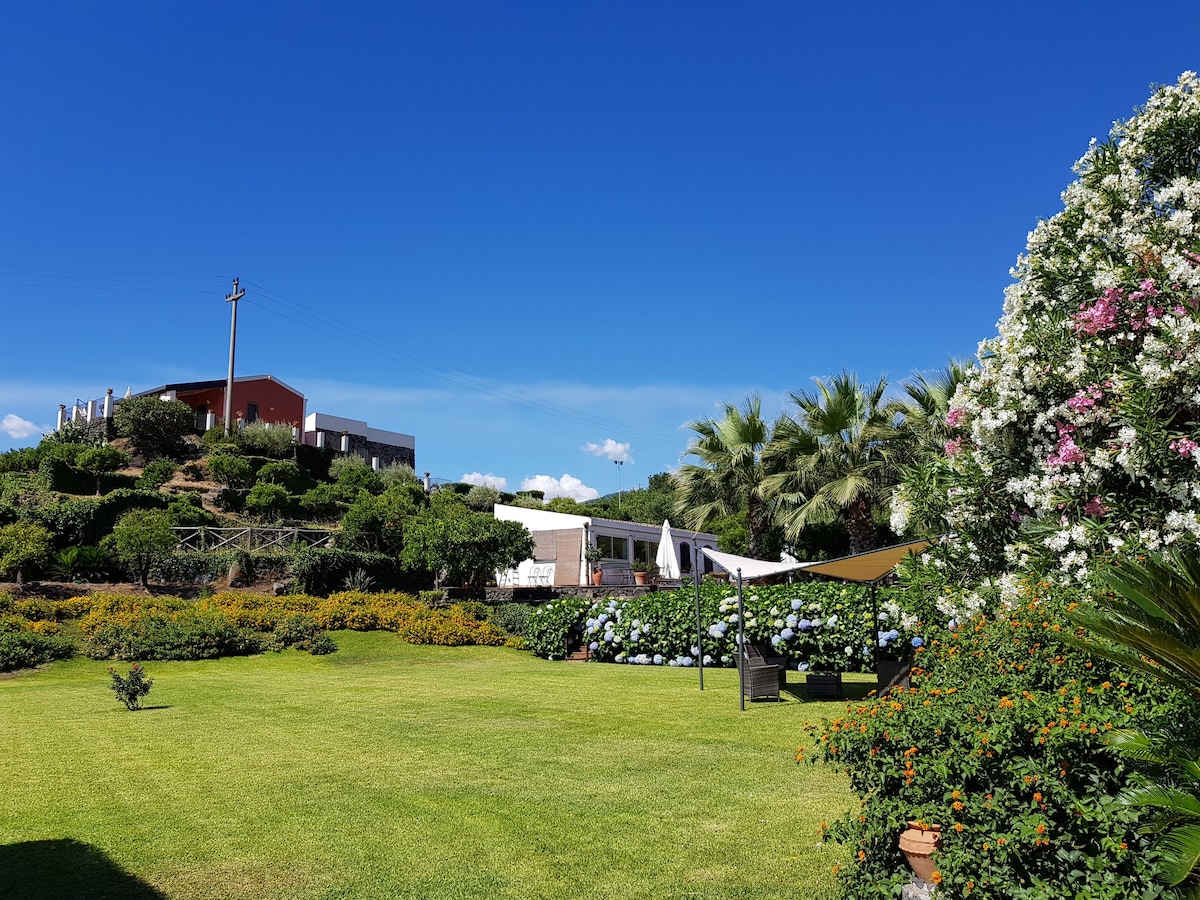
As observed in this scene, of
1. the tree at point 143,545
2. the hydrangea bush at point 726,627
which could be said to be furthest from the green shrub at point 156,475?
the hydrangea bush at point 726,627

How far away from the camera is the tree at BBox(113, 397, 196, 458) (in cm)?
4150

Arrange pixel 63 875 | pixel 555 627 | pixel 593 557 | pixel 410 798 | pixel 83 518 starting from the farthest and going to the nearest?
1. pixel 593 557
2. pixel 83 518
3. pixel 555 627
4. pixel 410 798
5. pixel 63 875

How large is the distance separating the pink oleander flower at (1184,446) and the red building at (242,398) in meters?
49.2

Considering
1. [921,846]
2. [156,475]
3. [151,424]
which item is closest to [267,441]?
[151,424]

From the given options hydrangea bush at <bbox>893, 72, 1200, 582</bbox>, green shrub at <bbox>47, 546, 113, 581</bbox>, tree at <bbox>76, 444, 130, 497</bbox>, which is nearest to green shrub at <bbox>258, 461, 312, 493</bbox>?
tree at <bbox>76, 444, 130, 497</bbox>

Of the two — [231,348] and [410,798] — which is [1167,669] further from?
[231,348]

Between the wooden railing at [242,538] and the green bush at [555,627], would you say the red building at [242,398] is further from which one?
the green bush at [555,627]

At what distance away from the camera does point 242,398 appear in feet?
170

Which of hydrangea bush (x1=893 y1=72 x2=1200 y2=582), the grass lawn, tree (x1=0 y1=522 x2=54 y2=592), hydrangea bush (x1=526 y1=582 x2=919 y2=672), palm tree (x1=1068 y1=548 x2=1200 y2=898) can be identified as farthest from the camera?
tree (x1=0 y1=522 x2=54 y2=592)

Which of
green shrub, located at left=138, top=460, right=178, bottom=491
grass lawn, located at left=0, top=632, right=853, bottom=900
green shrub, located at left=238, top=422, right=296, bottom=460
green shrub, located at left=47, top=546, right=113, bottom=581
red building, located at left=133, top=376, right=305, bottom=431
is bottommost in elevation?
grass lawn, located at left=0, top=632, right=853, bottom=900

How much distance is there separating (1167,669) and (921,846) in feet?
4.21

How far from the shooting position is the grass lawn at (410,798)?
15.5 feet

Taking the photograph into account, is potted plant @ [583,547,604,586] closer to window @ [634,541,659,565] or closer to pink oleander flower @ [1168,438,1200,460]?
window @ [634,541,659,565]

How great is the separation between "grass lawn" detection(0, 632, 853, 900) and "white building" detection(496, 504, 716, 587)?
18.8 m
